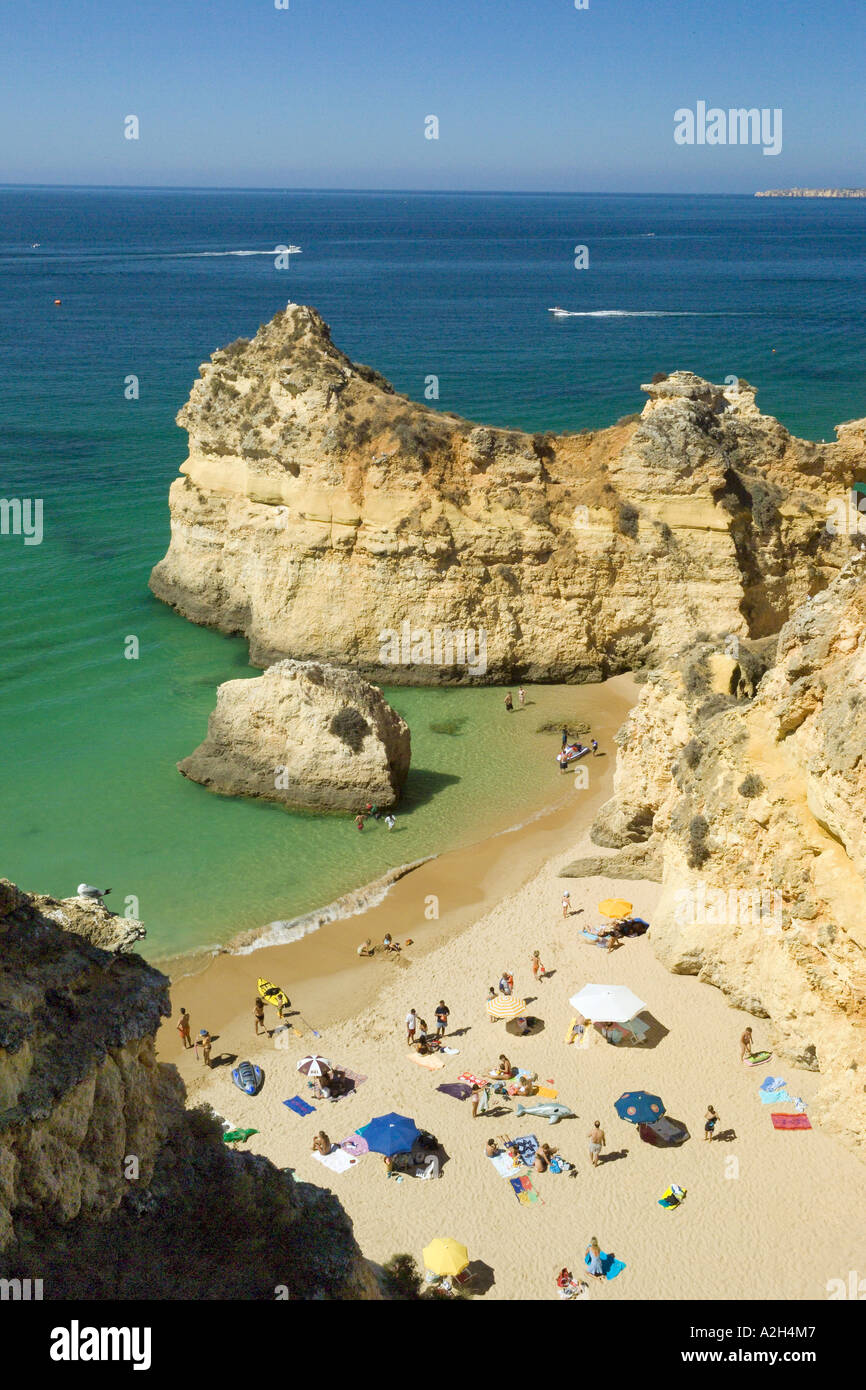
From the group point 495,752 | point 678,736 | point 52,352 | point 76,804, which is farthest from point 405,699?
point 52,352

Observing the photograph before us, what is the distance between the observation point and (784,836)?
16812mm

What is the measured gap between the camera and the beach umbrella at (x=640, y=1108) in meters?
16.8

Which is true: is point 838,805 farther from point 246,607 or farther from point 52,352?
point 52,352

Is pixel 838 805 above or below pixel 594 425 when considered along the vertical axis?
below

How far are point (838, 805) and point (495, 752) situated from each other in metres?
15.5

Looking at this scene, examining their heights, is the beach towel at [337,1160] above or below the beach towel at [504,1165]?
below

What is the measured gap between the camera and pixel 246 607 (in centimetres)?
3616

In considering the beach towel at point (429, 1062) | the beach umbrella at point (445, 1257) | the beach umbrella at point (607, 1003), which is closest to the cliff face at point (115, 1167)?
the beach umbrella at point (445, 1257)

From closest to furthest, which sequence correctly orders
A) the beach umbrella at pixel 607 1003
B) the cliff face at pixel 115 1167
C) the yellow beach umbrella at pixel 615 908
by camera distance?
the cliff face at pixel 115 1167 → the beach umbrella at pixel 607 1003 → the yellow beach umbrella at pixel 615 908

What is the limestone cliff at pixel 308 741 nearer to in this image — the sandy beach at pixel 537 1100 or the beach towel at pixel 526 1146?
the sandy beach at pixel 537 1100

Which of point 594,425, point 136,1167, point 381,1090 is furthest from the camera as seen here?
point 594,425

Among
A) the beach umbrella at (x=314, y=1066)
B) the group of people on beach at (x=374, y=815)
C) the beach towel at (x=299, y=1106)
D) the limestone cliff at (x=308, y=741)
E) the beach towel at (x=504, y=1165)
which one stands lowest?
the beach towel at (x=504, y=1165)

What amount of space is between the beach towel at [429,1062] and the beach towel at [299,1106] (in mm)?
1974
